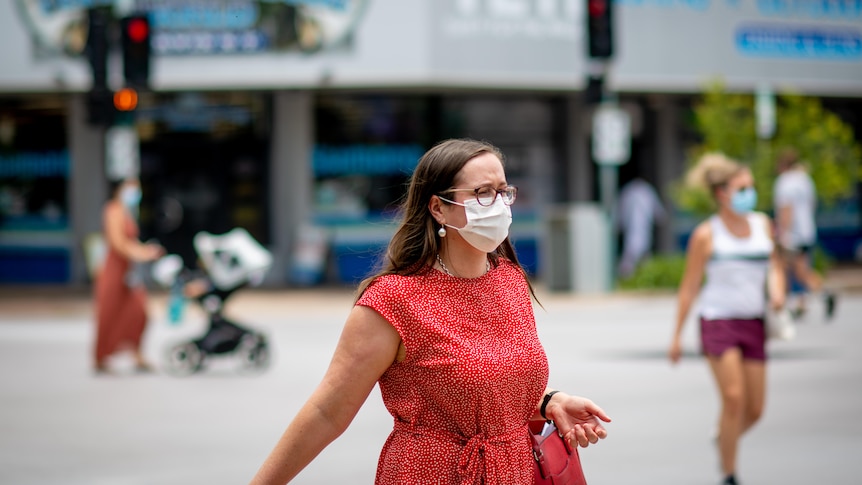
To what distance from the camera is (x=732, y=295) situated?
297 inches

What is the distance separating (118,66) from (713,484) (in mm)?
18570

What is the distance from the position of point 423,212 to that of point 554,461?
0.76 m

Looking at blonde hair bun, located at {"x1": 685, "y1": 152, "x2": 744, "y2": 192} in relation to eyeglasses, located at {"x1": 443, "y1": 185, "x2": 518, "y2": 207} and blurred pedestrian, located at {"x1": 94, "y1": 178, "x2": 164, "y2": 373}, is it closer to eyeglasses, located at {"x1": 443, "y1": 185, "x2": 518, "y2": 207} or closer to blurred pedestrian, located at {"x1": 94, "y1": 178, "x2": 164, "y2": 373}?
eyeglasses, located at {"x1": 443, "y1": 185, "x2": 518, "y2": 207}

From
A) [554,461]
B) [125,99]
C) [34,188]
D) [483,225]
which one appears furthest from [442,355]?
[34,188]

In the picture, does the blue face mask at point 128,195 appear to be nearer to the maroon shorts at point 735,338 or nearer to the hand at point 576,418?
the maroon shorts at point 735,338

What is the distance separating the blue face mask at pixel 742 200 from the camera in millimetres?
7660

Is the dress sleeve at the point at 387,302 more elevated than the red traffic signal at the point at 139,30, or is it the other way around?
the red traffic signal at the point at 139,30

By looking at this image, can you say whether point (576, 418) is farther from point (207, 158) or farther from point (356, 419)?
point (207, 158)

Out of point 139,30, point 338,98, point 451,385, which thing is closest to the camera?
point 451,385

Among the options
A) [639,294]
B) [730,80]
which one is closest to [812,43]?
[730,80]

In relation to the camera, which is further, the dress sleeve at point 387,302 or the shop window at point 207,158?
the shop window at point 207,158

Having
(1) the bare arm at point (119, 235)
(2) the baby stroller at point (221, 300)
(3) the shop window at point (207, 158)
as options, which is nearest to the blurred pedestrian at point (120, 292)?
(1) the bare arm at point (119, 235)

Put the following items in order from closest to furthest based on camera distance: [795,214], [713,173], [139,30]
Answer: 1. [713,173]
2. [795,214]
3. [139,30]

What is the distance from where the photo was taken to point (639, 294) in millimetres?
21219
